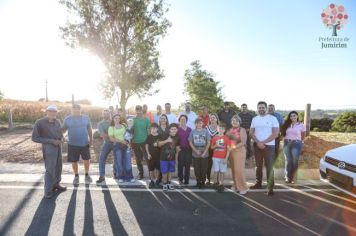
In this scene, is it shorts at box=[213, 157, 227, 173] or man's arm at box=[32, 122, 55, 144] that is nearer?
man's arm at box=[32, 122, 55, 144]

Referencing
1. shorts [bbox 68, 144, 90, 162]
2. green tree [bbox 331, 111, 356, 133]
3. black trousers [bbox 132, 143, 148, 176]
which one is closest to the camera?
shorts [bbox 68, 144, 90, 162]

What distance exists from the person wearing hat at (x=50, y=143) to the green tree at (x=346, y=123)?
20.5 m

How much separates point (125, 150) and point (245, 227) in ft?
11.6

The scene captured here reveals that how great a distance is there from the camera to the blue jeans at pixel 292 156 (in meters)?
Answer: 6.87

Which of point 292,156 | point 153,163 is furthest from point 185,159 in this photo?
point 292,156

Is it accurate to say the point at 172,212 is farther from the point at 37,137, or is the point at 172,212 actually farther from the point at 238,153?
the point at 37,137

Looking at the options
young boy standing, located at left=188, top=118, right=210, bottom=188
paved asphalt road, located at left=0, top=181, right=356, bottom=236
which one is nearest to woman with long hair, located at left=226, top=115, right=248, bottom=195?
paved asphalt road, located at left=0, top=181, right=356, bottom=236

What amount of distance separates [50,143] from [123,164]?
1.77 meters

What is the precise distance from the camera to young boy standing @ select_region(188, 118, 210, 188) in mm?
6461

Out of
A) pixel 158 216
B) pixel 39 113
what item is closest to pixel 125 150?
pixel 158 216

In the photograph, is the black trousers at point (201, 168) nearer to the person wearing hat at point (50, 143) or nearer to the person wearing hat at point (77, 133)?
the person wearing hat at point (77, 133)

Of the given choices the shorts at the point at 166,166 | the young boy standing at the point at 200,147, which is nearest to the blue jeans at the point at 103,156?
the shorts at the point at 166,166

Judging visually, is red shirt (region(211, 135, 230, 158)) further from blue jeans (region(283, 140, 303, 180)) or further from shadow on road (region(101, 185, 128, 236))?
shadow on road (region(101, 185, 128, 236))

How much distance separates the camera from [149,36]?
48.1ft
